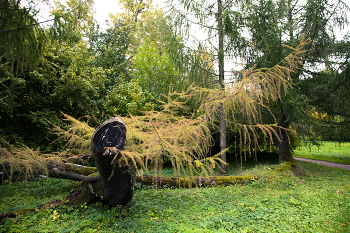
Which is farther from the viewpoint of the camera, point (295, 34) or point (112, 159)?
point (295, 34)

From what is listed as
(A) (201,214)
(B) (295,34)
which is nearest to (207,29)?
(B) (295,34)

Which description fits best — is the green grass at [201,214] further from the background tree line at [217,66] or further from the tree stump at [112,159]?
the background tree line at [217,66]

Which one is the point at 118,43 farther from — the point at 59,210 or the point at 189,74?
the point at 59,210

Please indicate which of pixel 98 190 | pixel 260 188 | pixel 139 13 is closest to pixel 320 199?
pixel 260 188

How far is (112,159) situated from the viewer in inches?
137

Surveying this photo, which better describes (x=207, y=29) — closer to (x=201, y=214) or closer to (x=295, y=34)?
(x=295, y=34)

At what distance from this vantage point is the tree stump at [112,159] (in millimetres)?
3371

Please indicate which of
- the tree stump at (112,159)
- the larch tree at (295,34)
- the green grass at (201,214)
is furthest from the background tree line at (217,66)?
the tree stump at (112,159)

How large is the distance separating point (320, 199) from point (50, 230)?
17.8 ft

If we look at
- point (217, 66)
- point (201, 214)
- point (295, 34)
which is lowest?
point (201, 214)

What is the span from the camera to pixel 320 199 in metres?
4.84

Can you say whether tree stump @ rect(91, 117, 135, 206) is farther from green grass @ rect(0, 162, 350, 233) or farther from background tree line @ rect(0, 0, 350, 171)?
background tree line @ rect(0, 0, 350, 171)

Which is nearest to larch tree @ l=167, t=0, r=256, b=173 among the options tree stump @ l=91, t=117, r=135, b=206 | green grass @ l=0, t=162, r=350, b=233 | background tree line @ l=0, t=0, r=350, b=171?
background tree line @ l=0, t=0, r=350, b=171

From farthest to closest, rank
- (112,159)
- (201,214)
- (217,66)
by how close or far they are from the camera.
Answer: (217,66)
(201,214)
(112,159)
